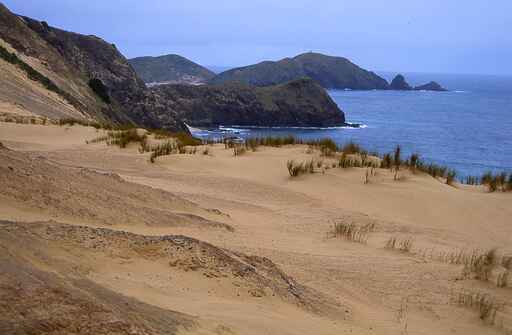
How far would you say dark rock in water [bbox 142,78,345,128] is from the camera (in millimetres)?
79938

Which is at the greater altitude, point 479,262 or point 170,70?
point 170,70

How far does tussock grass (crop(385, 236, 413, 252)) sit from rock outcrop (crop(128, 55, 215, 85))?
156 meters

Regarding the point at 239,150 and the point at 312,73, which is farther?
the point at 312,73

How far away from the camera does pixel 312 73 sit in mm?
165375

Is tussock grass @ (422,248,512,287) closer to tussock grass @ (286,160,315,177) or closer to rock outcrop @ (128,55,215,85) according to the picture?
tussock grass @ (286,160,315,177)

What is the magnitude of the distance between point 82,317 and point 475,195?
9.06 meters

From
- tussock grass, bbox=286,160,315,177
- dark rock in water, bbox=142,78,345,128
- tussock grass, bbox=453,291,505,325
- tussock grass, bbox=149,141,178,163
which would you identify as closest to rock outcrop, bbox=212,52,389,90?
dark rock in water, bbox=142,78,345,128

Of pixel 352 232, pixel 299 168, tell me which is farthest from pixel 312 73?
pixel 352 232

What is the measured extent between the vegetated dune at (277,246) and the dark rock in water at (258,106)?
6844cm

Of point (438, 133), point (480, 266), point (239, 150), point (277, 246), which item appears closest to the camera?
point (480, 266)

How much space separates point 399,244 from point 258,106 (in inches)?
2928

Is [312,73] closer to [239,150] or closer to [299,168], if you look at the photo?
[239,150]

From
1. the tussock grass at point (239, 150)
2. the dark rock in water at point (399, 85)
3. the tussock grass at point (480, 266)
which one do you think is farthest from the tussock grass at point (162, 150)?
the dark rock in water at point (399, 85)

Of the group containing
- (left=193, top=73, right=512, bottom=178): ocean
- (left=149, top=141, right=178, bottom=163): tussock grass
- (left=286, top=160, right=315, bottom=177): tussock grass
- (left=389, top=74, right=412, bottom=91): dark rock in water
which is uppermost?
(left=389, top=74, right=412, bottom=91): dark rock in water
